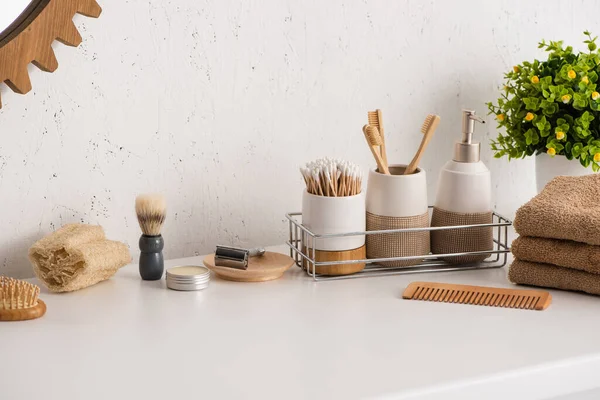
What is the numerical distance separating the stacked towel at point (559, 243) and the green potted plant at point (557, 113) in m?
0.21

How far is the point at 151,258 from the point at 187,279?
0.24ft

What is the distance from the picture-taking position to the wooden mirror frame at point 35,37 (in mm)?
1093

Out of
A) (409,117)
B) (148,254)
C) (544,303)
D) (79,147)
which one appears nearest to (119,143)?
(79,147)

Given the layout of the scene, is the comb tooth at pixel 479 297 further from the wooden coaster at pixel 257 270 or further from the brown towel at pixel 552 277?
the wooden coaster at pixel 257 270

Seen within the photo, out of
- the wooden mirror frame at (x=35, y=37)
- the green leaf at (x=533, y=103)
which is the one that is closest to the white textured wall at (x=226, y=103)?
the wooden mirror frame at (x=35, y=37)

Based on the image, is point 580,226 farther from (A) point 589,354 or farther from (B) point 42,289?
(B) point 42,289

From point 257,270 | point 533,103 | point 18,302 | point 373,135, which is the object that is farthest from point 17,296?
point 533,103

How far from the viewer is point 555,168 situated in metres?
1.43

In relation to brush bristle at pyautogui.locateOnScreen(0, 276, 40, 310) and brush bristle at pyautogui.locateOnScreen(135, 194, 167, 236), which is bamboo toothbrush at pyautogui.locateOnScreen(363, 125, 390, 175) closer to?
brush bristle at pyautogui.locateOnScreen(135, 194, 167, 236)

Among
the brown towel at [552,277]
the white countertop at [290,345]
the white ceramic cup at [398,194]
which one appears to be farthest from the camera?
the white ceramic cup at [398,194]

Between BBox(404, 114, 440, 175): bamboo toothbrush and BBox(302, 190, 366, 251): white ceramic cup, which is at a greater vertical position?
BBox(404, 114, 440, 175): bamboo toothbrush

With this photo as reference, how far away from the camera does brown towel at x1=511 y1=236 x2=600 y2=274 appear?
1086 mm

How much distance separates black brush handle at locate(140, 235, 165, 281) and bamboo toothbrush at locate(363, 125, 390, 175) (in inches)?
13.4

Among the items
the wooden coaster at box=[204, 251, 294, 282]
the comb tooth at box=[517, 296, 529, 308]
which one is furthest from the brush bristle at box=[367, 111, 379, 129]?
the comb tooth at box=[517, 296, 529, 308]
